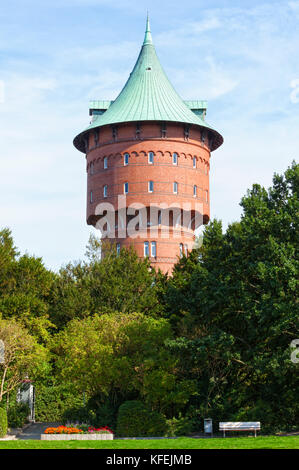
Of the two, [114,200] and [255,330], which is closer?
[255,330]

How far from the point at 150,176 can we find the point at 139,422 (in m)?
28.0

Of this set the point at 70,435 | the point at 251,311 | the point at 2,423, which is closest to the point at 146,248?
the point at 2,423

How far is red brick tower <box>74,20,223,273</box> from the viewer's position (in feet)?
184

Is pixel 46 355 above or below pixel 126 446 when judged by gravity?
above

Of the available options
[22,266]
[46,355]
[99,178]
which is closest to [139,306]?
[46,355]

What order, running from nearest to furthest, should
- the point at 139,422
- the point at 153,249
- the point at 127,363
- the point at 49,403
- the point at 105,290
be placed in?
the point at 139,422 < the point at 127,363 < the point at 49,403 < the point at 105,290 < the point at 153,249

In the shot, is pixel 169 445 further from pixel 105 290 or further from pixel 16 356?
pixel 105 290

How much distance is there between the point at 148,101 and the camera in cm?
5831

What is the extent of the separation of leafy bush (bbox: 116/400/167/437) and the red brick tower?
25.2 m

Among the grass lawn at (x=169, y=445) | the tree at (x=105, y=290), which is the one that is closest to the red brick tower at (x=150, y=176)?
the tree at (x=105, y=290)

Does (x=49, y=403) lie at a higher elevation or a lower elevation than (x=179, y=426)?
higher

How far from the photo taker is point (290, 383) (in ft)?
94.6

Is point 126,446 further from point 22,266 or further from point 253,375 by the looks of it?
point 22,266

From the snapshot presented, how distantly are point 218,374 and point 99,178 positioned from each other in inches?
1125
